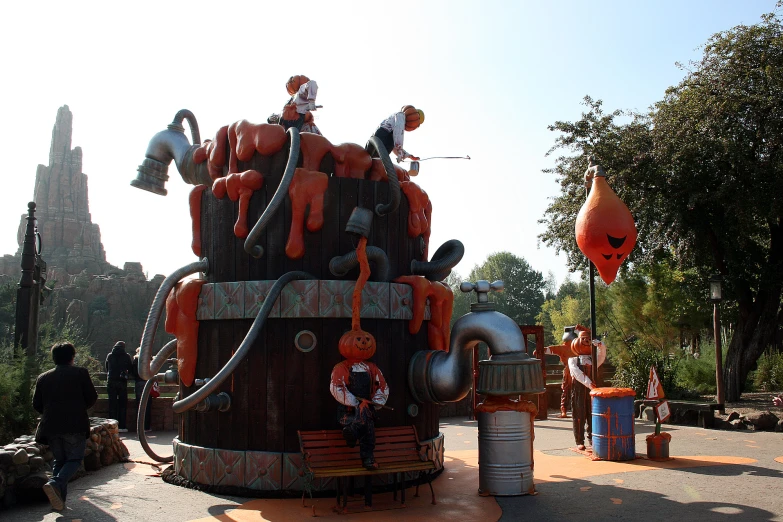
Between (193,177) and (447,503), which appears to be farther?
(193,177)

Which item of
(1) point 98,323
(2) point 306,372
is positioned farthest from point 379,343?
(1) point 98,323

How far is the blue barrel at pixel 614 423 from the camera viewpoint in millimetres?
8820

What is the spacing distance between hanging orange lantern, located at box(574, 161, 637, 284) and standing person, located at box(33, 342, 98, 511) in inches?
230

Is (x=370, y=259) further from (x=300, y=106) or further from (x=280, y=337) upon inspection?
(x=300, y=106)

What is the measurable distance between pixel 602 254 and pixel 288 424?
167 inches

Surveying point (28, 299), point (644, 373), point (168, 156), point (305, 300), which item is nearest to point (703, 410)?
point (644, 373)

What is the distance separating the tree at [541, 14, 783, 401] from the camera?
49.4ft

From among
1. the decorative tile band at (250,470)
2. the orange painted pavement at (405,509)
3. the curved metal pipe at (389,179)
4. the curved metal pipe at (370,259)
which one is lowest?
the orange painted pavement at (405,509)

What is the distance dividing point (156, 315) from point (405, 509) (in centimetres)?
345

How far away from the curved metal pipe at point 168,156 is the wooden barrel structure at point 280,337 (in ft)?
3.67

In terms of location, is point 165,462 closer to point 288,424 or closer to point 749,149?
point 288,424

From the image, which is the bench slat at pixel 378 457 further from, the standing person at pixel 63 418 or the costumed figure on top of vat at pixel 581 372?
the costumed figure on top of vat at pixel 581 372

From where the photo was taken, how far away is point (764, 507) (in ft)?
20.9

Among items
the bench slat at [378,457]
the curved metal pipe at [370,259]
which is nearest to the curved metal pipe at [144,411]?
the curved metal pipe at [370,259]
